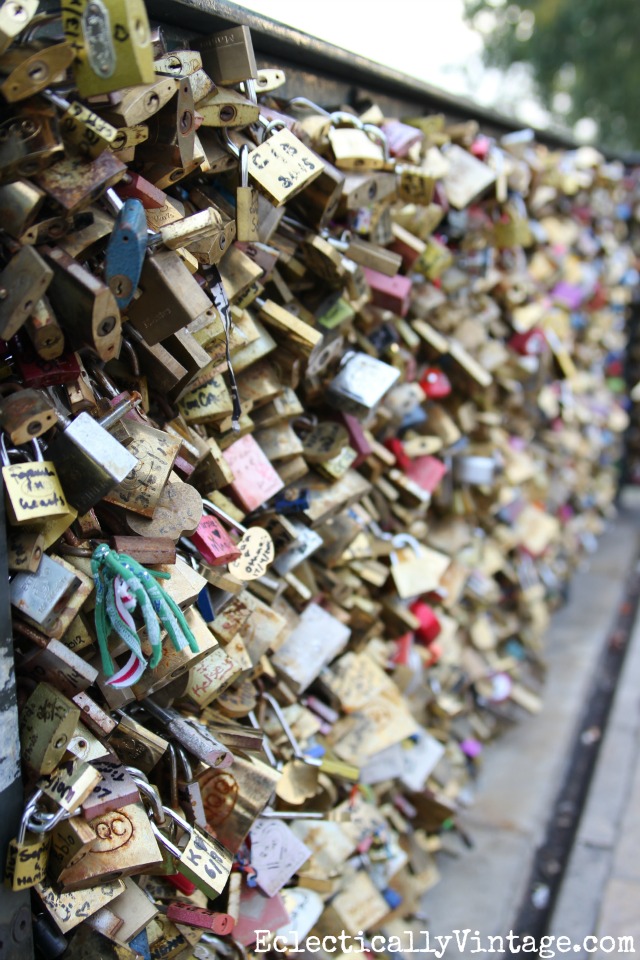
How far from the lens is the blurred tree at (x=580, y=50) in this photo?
1171 cm

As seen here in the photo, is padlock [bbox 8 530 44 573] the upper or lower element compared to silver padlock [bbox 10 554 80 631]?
upper

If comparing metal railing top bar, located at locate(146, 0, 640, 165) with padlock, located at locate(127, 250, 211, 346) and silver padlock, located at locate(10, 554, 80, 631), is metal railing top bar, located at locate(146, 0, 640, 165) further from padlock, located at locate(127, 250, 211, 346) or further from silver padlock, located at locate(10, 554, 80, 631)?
silver padlock, located at locate(10, 554, 80, 631)

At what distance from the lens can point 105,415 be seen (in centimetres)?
144

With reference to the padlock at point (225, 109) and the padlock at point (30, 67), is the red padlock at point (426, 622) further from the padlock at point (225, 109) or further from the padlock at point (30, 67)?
the padlock at point (30, 67)

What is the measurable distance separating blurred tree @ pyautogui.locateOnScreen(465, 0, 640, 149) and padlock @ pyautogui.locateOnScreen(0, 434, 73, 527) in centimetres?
1257

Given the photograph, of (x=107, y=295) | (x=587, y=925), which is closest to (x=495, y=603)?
(x=587, y=925)

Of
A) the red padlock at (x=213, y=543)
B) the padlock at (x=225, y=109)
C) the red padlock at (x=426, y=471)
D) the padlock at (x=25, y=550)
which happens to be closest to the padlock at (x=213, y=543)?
the red padlock at (x=213, y=543)

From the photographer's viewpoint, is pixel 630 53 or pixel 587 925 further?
pixel 630 53

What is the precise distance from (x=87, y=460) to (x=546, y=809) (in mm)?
2470

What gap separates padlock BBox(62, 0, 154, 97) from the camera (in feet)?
3.82

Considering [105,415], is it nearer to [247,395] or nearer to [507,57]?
[247,395]

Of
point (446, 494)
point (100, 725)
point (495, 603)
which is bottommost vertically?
point (495, 603)

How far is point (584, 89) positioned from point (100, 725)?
14.0 meters

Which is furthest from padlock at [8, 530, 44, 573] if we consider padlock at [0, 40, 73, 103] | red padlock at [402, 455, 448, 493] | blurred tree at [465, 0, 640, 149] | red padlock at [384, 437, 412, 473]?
blurred tree at [465, 0, 640, 149]
